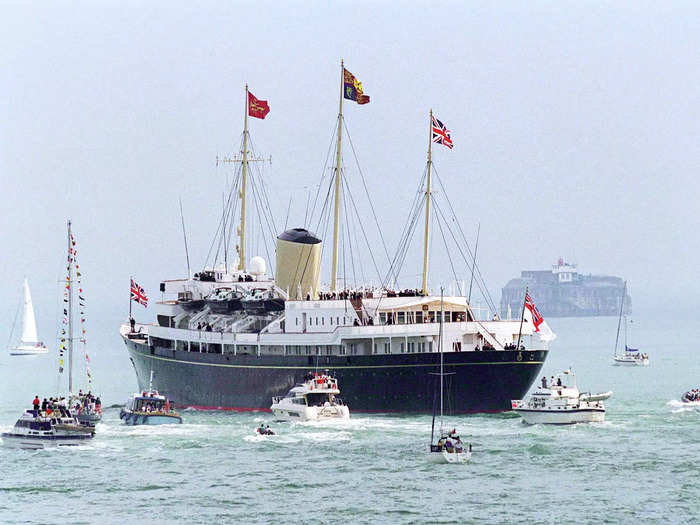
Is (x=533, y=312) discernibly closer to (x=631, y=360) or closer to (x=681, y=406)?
(x=681, y=406)

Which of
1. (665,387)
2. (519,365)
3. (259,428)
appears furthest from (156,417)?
(665,387)

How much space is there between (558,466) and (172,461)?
17.8 meters

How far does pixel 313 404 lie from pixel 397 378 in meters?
5.33

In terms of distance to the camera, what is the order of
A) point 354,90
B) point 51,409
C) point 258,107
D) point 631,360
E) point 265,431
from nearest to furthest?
point 51,409 → point 265,431 → point 354,90 → point 258,107 → point 631,360

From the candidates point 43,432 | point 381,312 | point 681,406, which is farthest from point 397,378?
point 681,406

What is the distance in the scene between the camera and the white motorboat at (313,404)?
2948 inches

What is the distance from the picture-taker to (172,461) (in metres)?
64.3

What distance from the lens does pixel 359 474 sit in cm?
5953

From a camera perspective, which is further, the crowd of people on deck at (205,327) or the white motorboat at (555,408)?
the crowd of people on deck at (205,327)

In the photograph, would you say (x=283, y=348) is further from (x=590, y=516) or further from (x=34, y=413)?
(x=590, y=516)

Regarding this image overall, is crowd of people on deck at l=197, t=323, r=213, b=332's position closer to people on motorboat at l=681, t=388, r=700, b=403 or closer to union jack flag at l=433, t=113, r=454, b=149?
union jack flag at l=433, t=113, r=454, b=149

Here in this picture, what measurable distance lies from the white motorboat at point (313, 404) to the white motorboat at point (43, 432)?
1223cm

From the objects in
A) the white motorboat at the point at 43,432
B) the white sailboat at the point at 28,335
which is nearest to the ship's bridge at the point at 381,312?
the white motorboat at the point at 43,432

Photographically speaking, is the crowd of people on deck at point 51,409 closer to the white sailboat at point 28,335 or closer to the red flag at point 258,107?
the red flag at point 258,107
